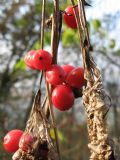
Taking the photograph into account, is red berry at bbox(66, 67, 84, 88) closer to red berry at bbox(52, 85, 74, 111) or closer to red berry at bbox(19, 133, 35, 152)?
red berry at bbox(52, 85, 74, 111)

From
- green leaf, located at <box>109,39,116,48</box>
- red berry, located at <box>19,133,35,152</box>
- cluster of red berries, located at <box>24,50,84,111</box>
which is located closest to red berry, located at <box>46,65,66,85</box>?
cluster of red berries, located at <box>24,50,84,111</box>

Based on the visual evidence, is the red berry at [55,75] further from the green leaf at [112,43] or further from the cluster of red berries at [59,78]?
the green leaf at [112,43]

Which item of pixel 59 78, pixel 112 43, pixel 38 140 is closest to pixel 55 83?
pixel 59 78

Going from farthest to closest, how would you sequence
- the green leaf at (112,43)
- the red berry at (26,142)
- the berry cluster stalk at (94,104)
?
1. the green leaf at (112,43)
2. the red berry at (26,142)
3. the berry cluster stalk at (94,104)

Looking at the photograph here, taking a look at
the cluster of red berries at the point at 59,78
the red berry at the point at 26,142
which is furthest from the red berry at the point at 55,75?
the red berry at the point at 26,142

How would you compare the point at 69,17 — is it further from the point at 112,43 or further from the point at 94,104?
the point at 112,43

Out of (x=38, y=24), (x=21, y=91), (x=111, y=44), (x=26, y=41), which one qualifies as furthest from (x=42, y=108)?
(x=21, y=91)

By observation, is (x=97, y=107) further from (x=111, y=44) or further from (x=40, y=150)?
(x=111, y=44)
